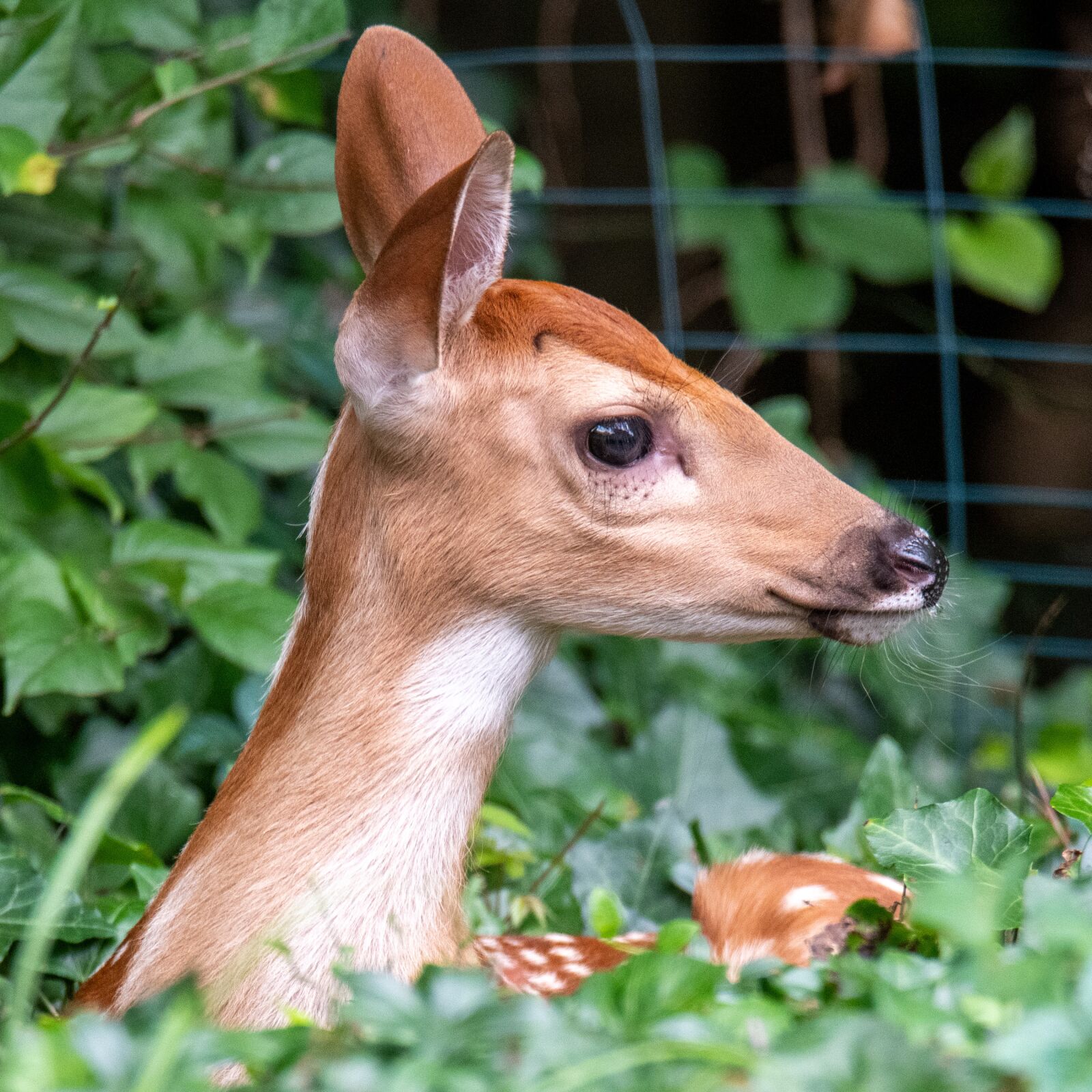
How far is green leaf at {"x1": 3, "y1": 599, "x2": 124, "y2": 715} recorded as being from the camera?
91.2 inches

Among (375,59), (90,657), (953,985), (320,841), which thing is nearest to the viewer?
(953,985)

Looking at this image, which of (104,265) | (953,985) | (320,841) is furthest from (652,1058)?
(104,265)

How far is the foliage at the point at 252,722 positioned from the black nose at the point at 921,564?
234 mm

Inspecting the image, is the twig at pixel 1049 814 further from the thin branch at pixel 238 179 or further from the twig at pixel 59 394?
the thin branch at pixel 238 179

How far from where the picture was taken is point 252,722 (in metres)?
2.71

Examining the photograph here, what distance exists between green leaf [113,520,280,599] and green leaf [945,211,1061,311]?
8.98 feet

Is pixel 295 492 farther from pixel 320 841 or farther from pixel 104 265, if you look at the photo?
pixel 320 841

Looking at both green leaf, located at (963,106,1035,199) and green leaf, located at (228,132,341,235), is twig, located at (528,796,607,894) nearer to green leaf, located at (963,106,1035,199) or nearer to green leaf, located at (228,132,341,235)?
green leaf, located at (228,132,341,235)

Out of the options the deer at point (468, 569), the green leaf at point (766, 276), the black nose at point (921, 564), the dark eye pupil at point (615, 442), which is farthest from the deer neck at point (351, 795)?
the green leaf at point (766, 276)

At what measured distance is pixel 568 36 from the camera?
5.18 meters

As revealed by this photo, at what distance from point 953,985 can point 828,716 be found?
324cm

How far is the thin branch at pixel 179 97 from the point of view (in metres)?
2.58

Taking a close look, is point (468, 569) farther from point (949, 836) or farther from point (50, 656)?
point (50, 656)

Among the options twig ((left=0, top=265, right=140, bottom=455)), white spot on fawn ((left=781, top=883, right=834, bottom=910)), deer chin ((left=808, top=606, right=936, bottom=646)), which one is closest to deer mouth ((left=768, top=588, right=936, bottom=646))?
deer chin ((left=808, top=606, right=936, bottom=646))
